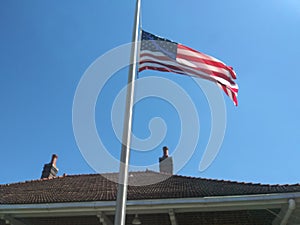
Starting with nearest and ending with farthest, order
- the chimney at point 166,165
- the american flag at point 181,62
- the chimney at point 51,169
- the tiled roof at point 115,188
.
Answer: the american flag at point 181,62 < the tiled roof at point 115,188 < the chimney at point 166,165 < the chimney at point 51,169

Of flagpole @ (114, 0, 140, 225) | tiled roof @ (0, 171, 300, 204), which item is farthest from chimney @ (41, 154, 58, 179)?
flagpole @ (114, 0, 140, 225)

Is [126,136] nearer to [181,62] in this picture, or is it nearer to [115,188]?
[181,62]

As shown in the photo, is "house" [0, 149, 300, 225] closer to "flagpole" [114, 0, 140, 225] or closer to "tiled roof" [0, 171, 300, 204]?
"tiled roof" [0, 171, 300, 204]

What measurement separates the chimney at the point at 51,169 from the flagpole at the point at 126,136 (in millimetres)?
9077

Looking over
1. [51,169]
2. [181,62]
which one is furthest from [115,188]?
[51,169]

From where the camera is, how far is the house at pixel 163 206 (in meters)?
6.85

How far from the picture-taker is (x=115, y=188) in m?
8.95

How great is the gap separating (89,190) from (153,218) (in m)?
2.12

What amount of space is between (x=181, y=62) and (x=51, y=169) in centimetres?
905

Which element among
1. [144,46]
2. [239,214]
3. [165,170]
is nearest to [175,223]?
[239,214]

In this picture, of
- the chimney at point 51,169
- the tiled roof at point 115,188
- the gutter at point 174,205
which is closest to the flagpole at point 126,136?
the gutter at point 174,205

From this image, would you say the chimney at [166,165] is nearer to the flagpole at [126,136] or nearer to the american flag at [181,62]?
the american flag at [181,62]

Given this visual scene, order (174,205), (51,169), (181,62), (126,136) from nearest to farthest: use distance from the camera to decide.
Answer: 1. (126,136)
2. (181,62)
3. (174,205)
4. (51,169)

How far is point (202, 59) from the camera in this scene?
6789 mm
